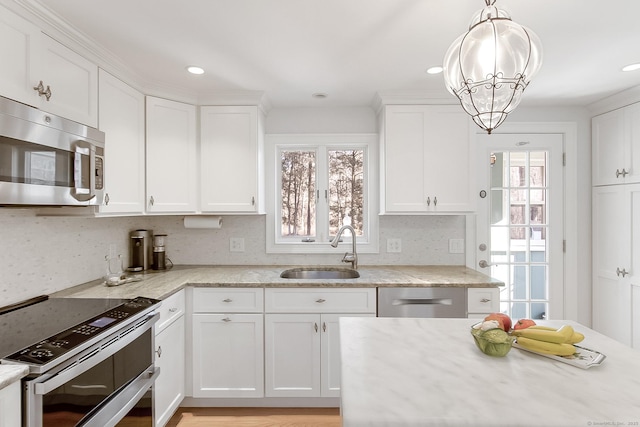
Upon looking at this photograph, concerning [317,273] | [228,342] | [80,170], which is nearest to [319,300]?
[317,273]

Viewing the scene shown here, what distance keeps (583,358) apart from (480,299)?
1.30m

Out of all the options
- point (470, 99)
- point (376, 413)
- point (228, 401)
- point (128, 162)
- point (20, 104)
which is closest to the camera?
point (376, 413)

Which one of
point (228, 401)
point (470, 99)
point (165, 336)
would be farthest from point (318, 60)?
point (228, 401)

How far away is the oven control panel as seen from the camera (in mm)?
1194

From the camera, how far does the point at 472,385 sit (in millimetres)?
992

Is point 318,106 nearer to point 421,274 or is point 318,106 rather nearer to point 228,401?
point 421,274

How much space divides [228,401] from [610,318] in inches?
123

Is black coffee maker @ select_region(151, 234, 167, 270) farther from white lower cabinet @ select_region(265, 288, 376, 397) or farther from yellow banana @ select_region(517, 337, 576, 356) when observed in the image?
yellow banana @ select_region(517, 337, 576, 356)

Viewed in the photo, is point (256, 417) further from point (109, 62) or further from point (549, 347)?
Answer: point (109, 62)

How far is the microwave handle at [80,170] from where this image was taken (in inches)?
67.5

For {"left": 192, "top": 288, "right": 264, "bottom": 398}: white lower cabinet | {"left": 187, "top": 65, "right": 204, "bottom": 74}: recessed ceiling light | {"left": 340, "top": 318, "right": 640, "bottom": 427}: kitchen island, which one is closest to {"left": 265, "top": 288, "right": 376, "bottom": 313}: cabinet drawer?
{"left": 192, "top": 288, "right": 264, "bottom": 398}: white lower cabinet

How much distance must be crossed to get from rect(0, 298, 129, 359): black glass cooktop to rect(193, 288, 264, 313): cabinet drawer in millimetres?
631

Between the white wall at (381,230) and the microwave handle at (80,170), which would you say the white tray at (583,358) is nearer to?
the white wall at (381,230)

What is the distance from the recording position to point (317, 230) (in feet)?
10.4
